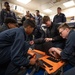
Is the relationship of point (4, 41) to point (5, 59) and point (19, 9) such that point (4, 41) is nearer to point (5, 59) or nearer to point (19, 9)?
point (5, 59)

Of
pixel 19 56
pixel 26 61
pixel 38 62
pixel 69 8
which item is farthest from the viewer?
pixel 69 8

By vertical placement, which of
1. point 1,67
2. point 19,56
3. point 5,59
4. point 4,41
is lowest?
point 1,67

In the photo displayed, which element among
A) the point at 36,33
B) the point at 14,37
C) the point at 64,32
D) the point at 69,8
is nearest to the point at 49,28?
the point at 36,33

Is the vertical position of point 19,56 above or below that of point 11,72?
above

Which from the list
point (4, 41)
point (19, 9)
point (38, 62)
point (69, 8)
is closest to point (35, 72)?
point (38, 62)

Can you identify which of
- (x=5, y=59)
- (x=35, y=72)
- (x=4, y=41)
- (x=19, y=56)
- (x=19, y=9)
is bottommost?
(x=35, y=72)

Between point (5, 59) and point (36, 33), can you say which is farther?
point (36, 33)

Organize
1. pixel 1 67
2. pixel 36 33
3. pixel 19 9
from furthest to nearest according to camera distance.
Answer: pixel 19 9 < pixel 36 33 < pixel 1 67

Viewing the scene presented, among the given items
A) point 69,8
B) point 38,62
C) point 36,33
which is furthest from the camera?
point 69,8

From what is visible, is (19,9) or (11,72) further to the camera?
(19,9)

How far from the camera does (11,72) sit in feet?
5.85

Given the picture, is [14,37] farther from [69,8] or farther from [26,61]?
[69,8]

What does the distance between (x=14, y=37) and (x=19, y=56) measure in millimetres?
289

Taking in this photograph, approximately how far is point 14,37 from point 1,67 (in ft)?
1.86
